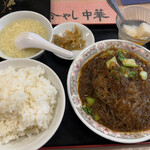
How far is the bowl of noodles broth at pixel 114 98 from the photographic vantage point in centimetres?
165

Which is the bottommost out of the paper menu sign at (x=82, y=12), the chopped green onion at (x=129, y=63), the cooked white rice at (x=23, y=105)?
the cooked white rice at (x=23, y=105)

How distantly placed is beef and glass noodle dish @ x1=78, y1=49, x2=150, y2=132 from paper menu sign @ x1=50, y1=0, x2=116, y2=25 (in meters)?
1.30

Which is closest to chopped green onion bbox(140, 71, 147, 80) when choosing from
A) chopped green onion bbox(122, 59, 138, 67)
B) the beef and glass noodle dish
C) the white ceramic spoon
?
the beef and glass noodle dish

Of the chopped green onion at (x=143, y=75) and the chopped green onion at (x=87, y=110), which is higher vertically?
the chopped green onion at (x=143, y=75)

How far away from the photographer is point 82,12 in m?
3.07

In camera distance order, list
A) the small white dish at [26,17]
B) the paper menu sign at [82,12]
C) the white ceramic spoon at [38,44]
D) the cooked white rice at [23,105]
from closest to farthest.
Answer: the cooked white rice at [23,105] < the white ceramic spoon at [38,44] < the small white dish at [26,17] < the paper menu sign at [82,12]

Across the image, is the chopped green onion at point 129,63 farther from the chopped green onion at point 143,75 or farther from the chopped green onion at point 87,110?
the chopped green onion at point 87,110

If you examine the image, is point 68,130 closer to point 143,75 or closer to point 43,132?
point 43,132

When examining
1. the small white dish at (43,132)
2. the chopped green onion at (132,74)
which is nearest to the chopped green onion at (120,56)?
the chopped green onion at (132,74)

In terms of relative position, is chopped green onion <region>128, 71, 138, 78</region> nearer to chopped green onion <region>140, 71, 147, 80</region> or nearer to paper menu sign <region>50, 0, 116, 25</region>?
chopped green onion <region>140, 71, 147, 80</region>

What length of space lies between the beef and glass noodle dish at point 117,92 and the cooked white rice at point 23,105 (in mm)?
489

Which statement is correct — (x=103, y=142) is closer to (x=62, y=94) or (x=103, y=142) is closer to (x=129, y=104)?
(x=129, y=104)

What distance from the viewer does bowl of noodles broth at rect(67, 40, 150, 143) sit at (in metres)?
1.65

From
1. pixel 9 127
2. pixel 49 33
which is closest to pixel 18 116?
pixel 9 127
